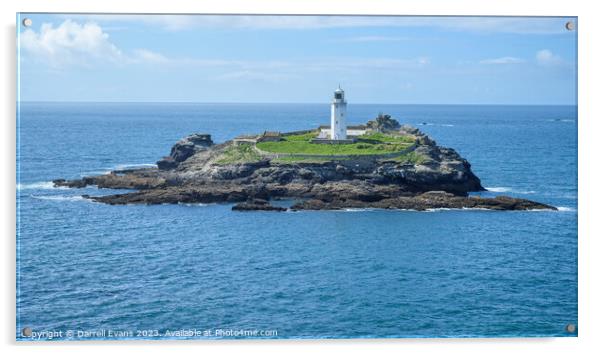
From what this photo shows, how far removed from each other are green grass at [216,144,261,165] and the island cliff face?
0.06 meters

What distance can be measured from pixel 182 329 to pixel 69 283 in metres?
5.68

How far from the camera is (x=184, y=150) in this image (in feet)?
168

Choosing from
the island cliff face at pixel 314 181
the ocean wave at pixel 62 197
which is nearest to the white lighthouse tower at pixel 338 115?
the island cliff face at pixel 314 181

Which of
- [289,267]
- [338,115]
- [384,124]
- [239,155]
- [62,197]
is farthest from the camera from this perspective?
[384,124]

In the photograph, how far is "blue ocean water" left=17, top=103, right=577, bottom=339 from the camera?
23391mm

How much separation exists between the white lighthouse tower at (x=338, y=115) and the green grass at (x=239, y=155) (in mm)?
5430

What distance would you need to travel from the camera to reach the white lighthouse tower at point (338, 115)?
4903cm

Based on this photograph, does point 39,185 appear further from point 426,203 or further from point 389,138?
point 389,138

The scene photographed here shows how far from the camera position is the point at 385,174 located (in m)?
44.4

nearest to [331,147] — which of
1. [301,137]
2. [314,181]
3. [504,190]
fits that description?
[301,137]

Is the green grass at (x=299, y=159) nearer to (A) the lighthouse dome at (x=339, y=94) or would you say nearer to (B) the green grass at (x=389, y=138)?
(A) the lighthouse dome at (x=339, y=94)

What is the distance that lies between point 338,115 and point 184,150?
10090 mm
